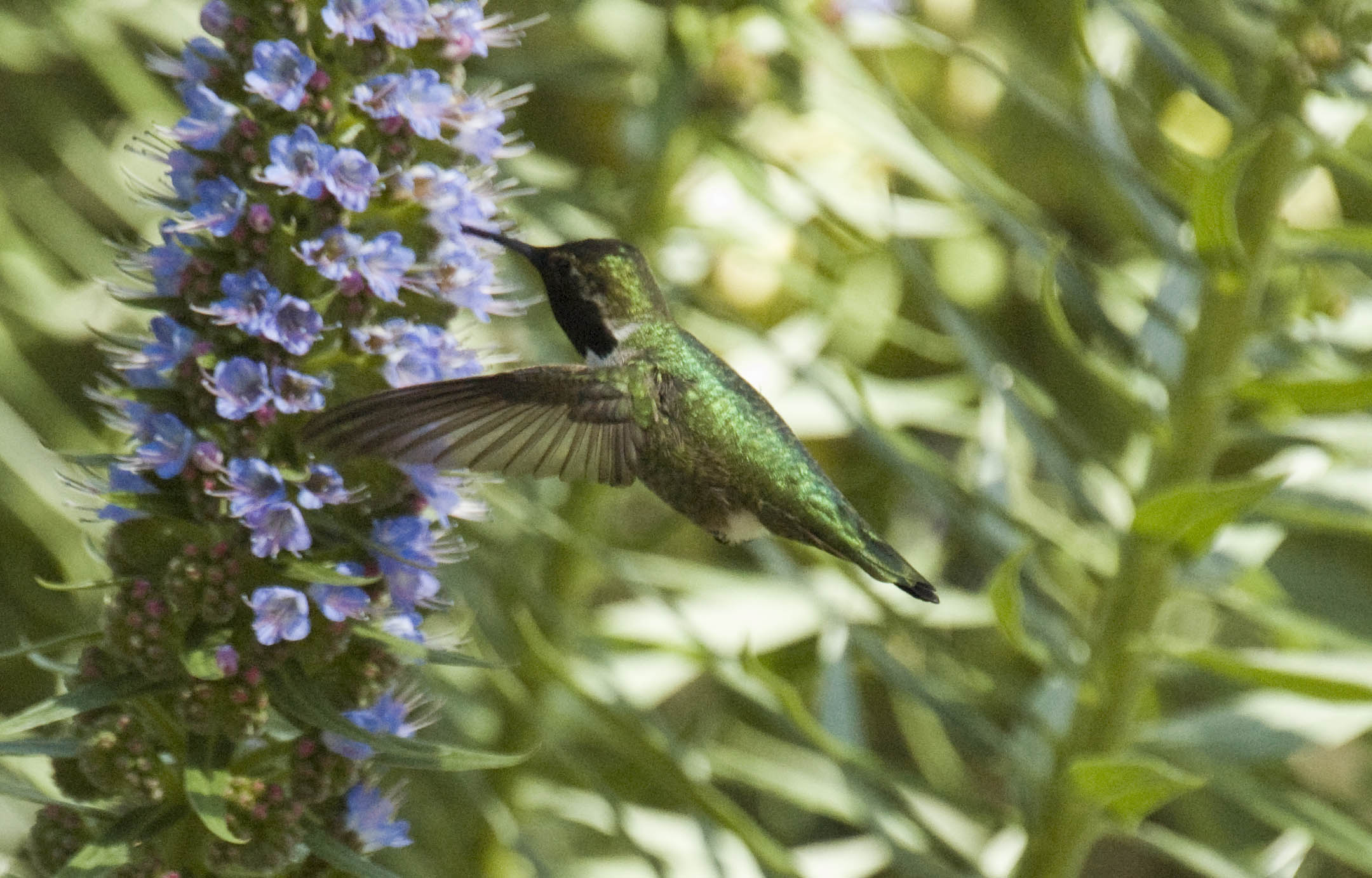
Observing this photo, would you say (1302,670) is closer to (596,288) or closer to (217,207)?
(596,288)

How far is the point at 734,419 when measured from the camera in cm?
178

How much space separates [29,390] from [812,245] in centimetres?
115

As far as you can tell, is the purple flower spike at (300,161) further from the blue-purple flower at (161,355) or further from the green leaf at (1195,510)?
the green leaf at (1195,510)

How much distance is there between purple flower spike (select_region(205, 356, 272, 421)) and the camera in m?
1.26

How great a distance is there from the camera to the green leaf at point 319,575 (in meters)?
1.23

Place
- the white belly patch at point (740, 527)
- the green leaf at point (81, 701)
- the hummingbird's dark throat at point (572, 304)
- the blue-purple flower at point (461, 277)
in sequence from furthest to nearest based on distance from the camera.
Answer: the white belly patch at point (740, 527), the hummingbird's dark throat at point (572, 304), the blue-purple flower at point (461, 277), the green leaf at point (81, 701)

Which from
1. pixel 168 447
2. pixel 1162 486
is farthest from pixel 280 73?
pixel 1162 486

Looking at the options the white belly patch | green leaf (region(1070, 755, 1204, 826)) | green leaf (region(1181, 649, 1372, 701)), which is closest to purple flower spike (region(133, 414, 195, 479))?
the white belly patch

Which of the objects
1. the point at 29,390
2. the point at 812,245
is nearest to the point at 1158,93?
the point at 812,245

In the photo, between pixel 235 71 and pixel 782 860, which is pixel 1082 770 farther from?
pixel 235 71

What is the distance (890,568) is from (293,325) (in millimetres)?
727

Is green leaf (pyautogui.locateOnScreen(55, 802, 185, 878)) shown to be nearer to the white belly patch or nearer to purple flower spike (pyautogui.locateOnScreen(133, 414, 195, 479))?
purple flower spike (pyautogui.locateOnScreen(133, 414, 195, 479))

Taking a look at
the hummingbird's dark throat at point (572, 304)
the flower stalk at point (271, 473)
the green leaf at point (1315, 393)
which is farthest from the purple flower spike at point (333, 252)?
the green leaf at point (1315, 393)

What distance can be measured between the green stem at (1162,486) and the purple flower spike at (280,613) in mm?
941
